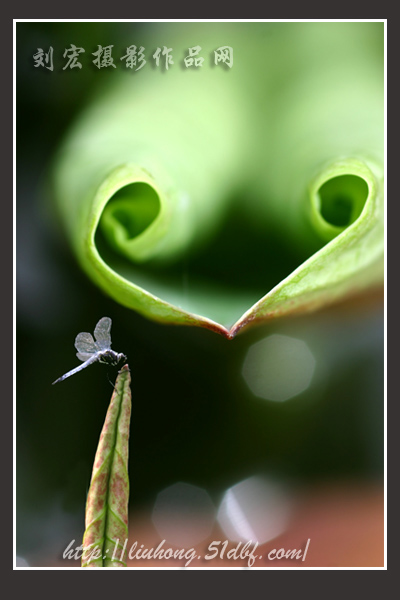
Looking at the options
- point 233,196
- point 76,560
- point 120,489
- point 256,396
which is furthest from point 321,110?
point 76,560

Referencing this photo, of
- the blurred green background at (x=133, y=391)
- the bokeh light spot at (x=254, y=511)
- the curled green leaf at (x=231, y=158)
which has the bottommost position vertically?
the bokeh light spot at (x=254, y=511)

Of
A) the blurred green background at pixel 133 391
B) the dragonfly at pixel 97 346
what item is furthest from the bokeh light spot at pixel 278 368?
the dragonfly at pixel 97 346

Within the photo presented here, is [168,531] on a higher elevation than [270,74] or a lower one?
lower

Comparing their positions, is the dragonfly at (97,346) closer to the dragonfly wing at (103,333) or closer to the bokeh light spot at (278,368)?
the dragonfly wing at (103,333)

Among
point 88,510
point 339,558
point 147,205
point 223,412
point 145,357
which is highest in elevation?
point 147,205

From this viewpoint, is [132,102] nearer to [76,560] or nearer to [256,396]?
[256,396]

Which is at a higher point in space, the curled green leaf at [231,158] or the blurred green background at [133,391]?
the curled green leaf at [231,158]

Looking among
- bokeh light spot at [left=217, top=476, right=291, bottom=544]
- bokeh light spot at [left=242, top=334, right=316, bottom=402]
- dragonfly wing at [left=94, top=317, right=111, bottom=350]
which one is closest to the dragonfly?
dragonfly wing at [left=94, top=317, right=111, bottom=350]
